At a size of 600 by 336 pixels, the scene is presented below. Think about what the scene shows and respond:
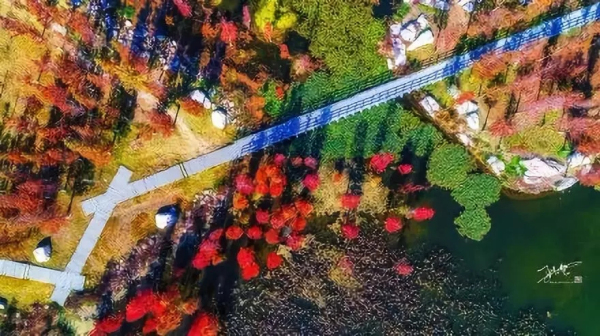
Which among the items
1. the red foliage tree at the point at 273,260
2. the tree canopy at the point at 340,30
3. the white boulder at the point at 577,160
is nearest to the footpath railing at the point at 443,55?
the tree canopy at the point at 340,30

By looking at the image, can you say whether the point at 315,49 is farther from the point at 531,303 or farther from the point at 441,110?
the point at 531,303

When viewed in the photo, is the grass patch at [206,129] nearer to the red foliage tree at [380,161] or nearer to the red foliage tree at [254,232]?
the red foliage tree at [254,232]

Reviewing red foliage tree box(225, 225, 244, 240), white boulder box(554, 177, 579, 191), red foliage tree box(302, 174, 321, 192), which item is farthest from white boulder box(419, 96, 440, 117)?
red foliage tree box(225, 225, 244, 240)

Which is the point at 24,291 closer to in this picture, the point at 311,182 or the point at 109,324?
the point at 109,324

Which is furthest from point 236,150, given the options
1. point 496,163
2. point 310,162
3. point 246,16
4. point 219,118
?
point 496,163

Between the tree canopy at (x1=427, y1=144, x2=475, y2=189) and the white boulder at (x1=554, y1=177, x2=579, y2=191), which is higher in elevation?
the white boulder at (x1=554, y1=177, x2=579, y2=191)

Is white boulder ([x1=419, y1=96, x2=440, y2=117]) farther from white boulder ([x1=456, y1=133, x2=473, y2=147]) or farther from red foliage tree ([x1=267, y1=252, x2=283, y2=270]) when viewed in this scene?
red foliage tree ([x1=267, y1=252, x2=283, y2=270])
